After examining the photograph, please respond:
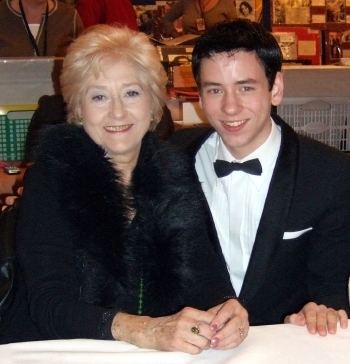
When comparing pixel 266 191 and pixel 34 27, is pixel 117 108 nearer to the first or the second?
pixel 266 191

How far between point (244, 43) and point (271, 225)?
49cm

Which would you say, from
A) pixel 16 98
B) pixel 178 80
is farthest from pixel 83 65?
pixel 178 80

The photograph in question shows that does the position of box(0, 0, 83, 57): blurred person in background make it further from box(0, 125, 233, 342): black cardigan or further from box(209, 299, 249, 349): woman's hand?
box(209, 299, 249, 349): woman's hand

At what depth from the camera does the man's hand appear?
1.27 metres

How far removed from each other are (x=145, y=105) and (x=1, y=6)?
1.59 m

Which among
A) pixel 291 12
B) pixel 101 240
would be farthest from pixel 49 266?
pixel 291 12

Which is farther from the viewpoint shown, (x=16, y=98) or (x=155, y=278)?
(x=16, y=98)

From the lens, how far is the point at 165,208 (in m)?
1.69

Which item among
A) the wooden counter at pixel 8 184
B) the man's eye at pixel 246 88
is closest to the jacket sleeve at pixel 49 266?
the man's eye at pixel 246 88

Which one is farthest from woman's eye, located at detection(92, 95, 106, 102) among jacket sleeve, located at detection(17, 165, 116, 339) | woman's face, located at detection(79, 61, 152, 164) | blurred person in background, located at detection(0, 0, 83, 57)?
blurred person in background, located at detection(0, 0, 83, 57)

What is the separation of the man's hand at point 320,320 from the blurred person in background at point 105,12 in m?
2.32

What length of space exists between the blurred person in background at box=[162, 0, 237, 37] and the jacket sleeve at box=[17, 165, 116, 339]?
3428mm

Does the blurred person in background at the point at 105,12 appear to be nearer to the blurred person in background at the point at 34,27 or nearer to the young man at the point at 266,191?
the blurred person in background at the point at 34,27

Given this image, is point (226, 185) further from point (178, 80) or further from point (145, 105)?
point (178, 80)
